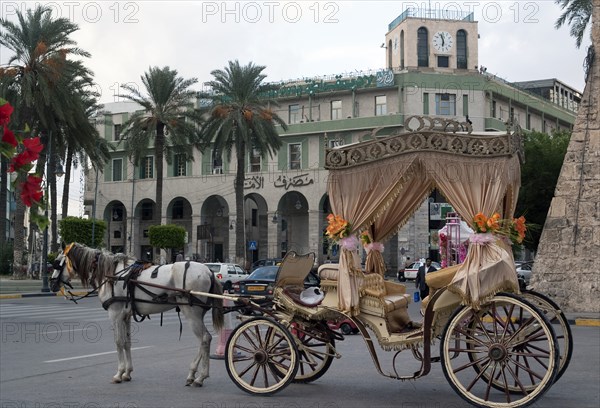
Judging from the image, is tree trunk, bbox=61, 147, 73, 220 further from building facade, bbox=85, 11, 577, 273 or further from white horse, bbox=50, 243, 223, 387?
white horse, bbox=50, 243, 223, 387

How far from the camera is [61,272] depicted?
1031 cm

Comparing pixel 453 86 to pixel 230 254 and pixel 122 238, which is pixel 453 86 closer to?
pixel 230 254

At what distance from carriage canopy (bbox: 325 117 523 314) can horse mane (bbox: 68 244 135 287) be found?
323 cm

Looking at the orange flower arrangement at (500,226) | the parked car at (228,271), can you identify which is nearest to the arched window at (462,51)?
the parked car at (228,271)

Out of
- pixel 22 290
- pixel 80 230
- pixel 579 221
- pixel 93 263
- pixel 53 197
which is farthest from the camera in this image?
pixel 53 197

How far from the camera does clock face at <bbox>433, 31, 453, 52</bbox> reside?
71938mm

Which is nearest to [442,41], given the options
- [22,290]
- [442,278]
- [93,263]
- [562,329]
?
[22,290]

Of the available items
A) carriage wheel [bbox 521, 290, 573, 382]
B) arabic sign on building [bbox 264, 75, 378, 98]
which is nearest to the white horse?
carriage wheel [bbox 521, 290, 573, 382]

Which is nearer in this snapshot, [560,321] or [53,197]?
[560,321]

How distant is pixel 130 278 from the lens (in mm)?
9938

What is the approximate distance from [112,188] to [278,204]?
18.6 meters

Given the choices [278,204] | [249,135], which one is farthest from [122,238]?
[249,135]

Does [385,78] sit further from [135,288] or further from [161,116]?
[135,288]

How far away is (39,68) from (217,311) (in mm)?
28336
